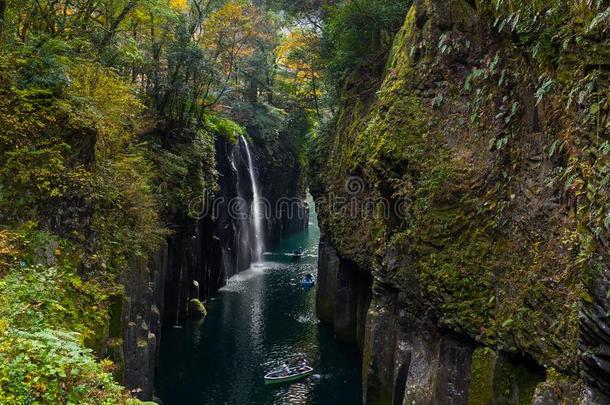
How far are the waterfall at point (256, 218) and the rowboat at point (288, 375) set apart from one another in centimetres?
2345

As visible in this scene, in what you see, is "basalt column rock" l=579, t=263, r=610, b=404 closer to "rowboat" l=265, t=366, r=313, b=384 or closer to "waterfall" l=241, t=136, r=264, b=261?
"rowboat" l=265, t=366, r=313, b=384

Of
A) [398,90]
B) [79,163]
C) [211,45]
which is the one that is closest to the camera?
[79,163]

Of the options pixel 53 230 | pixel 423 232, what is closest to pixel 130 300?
pixel 53 230

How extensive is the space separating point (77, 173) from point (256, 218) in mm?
35638

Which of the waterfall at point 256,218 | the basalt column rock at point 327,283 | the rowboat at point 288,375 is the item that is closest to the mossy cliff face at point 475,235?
the rowboat at point 288,375

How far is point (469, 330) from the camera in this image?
11.5m

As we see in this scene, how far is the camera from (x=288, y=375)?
64.0 ft

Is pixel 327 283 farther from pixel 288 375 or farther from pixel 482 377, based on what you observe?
pixel 482 377

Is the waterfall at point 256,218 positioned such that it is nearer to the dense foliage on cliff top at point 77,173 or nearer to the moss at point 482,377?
the dense foliage on cliff top at point 77,173

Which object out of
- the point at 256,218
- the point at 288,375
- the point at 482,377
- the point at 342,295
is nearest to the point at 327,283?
the point at 342,295

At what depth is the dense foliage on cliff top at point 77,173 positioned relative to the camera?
5.97 meters

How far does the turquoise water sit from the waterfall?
33.5ft

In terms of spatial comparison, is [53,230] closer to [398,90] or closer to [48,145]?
[48,145]

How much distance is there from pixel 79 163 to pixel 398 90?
9463mm
